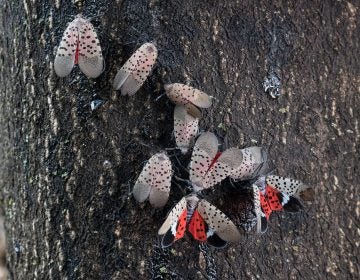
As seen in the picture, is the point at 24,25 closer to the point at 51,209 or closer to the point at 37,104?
the point at 37,104

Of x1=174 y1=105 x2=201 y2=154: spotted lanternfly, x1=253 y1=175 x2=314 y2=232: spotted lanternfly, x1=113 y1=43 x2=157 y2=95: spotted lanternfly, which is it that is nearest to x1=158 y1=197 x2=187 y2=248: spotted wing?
x1=174 y1=105 x2=201 y2=154: spotted lanternfly

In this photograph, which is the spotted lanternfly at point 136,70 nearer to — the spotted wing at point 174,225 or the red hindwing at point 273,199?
the spotted wing at point 174,225

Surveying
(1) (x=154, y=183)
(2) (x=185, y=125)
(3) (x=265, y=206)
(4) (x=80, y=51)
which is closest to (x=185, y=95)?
(2) (x=185, y=125)

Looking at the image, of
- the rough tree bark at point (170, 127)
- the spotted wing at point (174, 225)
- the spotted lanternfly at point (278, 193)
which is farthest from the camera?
the spotted lanternfly at point (278, 193)

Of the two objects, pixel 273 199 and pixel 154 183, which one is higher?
pixel 154 183

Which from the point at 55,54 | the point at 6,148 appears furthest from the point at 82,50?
the point at 6,148

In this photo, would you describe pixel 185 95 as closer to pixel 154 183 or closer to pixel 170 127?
pixel 170 127

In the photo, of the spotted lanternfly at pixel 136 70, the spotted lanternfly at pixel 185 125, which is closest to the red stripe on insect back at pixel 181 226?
the spotted lanternfly at pixel 185 125
